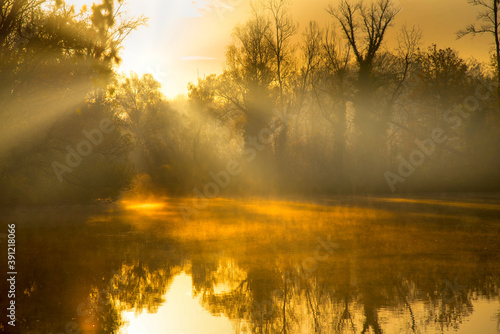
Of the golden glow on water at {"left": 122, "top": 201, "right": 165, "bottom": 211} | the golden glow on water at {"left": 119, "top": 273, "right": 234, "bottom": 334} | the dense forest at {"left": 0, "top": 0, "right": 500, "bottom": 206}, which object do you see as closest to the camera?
the golden glow on water at {"left": 119, "top": 273, "right": 234, "bottom": 334}

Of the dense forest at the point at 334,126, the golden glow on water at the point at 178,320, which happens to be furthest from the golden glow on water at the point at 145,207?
the golden glow on water at the point at 178,320

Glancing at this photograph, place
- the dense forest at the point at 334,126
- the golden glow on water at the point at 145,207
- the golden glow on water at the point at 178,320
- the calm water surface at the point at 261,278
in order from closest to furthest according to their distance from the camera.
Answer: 1. the golden glow on water at the point at 178,320
2. the calm water surface at the point at 261,278
3. the golden glow on water at the point at 145,207
4. the dense forest at the point at 334,126

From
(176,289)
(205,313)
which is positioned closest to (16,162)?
(176,289)

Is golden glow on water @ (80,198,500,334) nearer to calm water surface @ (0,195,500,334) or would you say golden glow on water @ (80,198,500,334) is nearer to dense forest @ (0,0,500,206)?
calm water surface @ (0,195,500,334)

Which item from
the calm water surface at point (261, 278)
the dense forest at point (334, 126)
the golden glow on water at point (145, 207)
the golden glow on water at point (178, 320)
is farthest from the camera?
the dense forest at point (334, 126)

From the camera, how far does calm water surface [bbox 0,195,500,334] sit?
8.58m

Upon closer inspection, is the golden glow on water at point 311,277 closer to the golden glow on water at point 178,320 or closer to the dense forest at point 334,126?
the golden glow on water at point 178,320

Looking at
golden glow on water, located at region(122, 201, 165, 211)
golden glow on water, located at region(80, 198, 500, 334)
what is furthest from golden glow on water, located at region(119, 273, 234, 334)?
golden glow on water, located at region(122, 201, 165, 211)

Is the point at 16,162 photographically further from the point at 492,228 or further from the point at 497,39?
the point at 497,39

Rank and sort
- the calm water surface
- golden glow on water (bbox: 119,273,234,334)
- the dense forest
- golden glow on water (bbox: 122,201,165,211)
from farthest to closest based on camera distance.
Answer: the dense forest < golden glow on water (bbox: 122,201,165,211) < the calm water surface < golden glow on water (bbox: 119,273,234,334)

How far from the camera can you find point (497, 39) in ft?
143

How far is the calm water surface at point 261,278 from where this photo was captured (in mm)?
8578

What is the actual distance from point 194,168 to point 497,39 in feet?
100

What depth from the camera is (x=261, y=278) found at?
11.9 metres
